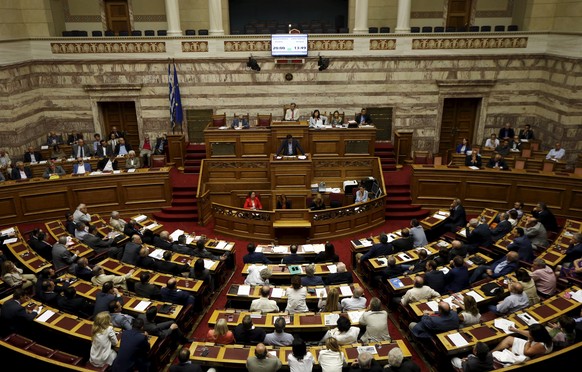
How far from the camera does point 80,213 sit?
36.3ft

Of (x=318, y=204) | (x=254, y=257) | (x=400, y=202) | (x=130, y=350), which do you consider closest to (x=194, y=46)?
(x=318, y=204)

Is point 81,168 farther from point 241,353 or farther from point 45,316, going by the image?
point 241,353

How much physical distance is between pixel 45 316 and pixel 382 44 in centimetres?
1313

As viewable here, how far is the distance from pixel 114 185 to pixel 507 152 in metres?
12.1

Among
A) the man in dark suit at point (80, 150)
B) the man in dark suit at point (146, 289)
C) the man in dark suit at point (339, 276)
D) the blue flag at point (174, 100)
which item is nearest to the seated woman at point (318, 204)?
the man in dark suit at point (339, 276)

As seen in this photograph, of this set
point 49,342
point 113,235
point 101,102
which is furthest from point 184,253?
point 101,102

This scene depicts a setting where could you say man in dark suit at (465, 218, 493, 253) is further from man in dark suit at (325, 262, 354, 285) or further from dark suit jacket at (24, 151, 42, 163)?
dark suit jacket at (24, 151, 42, 163)

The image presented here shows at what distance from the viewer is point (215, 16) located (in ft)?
51.4

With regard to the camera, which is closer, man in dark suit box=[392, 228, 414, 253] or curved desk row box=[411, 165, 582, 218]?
man in dark suit box=[392, 228, 414, 253]

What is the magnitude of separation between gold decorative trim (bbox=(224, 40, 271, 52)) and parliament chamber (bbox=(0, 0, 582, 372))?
0.05m

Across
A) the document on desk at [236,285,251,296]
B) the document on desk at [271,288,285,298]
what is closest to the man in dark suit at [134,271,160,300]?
the document on desk at [236,285,251,296]

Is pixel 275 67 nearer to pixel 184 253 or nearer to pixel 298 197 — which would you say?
pixel 298 197

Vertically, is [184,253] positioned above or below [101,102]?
below

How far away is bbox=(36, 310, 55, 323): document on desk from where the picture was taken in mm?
6961
